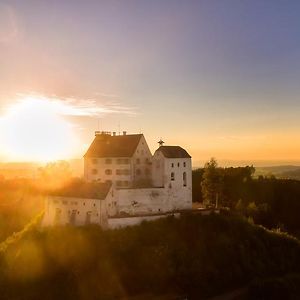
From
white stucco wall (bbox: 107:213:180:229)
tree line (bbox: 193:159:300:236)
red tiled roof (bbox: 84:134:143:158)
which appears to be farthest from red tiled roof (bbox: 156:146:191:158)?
tree line (bbox: 193:159:300:236)

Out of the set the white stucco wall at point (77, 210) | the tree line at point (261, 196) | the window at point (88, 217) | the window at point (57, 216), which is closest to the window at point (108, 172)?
the white stucco wall at point (77, 210)

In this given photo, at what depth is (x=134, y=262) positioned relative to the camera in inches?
→ 1868

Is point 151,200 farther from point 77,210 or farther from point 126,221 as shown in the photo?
point 77,210

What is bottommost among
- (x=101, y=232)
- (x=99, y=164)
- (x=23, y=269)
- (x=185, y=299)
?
(x=185, y=299)

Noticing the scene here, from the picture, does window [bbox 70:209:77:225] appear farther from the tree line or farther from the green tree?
the tree line

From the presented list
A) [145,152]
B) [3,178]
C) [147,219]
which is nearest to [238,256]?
[147,219]

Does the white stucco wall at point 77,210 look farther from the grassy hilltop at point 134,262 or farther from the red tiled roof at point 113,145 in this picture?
the red tiled roof at point 113,145

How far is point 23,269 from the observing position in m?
45.8

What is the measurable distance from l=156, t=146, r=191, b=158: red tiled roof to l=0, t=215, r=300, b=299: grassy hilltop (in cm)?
791

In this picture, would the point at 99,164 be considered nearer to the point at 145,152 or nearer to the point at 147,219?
the point at 145,152

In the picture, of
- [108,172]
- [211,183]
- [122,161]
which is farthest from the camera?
[211,183]

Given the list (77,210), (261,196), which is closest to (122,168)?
(77,210)

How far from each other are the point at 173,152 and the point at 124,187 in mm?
7725

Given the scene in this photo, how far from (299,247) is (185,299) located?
22667 millimetres
